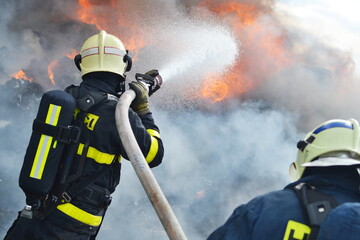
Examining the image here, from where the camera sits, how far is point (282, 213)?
70.6 inches

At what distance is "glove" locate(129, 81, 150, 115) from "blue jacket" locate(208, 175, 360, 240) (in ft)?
6.80

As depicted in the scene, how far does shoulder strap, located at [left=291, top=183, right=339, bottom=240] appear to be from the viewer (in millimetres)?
1688

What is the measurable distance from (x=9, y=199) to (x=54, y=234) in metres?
11.2

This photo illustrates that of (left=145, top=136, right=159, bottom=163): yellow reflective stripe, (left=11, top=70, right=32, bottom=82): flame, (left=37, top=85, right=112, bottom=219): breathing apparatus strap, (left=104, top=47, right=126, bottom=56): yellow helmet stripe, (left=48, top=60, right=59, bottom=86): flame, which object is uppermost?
(left=48, top=60, right=59, bottom=86): flame

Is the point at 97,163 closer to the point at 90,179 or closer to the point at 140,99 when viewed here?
the point at 90,179

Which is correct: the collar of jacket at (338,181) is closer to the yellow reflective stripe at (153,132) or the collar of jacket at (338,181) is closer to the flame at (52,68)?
the yellow reflective stripe at (153,132)

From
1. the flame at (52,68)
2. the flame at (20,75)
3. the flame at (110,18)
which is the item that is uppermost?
the flame at (110,18)

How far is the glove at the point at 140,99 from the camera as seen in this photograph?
3.75 meters

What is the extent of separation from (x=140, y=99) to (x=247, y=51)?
12.5m

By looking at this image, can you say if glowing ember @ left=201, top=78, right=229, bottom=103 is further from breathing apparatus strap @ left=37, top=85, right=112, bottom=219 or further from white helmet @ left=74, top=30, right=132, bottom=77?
breathing apparatus strap @ left=37, top=85, right=112, bottom=219

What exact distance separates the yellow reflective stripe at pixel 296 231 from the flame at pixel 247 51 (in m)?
13.3

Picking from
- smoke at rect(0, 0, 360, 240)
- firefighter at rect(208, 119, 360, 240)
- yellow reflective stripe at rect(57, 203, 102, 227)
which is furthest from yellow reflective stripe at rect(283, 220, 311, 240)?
smoke at rect(0, 0, 360, 240)

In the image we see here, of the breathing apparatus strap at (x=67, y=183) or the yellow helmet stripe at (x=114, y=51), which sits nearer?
the breathing apparatus strap at (x=67, y=183)

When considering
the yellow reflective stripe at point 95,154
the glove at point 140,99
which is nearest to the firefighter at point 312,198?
the yellow reflective stripe at point 95,154
